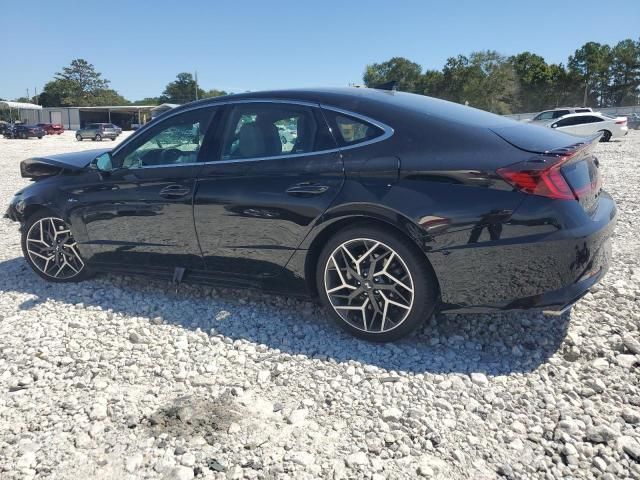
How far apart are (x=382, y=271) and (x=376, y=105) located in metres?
1.06

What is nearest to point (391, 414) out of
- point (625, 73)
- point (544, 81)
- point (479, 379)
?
point (479, 379)

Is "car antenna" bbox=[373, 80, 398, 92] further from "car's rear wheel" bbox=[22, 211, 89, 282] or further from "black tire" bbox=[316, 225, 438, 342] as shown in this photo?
"car's rear wheel" bbox=[22, 211, 89, 282]

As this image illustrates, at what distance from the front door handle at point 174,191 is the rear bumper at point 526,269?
187cm

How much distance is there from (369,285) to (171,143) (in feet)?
6.44

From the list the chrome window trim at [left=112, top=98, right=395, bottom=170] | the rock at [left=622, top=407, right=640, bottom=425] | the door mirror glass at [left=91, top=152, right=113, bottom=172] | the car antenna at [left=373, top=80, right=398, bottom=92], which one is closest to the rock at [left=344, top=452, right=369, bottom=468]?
the rock at [left=622, top=407, right=640, bottom=425]

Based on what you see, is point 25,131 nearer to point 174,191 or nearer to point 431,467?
point 174,191

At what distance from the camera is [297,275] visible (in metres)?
3.37

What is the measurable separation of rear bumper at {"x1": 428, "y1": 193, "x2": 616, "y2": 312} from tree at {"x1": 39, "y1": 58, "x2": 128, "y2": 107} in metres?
→ 105

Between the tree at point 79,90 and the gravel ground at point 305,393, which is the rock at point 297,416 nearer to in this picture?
the gravel ground at point 305,393

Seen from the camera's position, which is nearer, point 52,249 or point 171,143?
point 171,143

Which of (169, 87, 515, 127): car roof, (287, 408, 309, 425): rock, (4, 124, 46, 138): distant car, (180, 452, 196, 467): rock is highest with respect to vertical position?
(4, 124, 46, 138): distant car

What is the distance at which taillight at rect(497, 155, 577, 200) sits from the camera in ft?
8.79

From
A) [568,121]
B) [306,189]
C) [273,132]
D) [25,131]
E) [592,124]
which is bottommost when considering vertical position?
[306,189]

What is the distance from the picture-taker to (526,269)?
2748 millimetres
